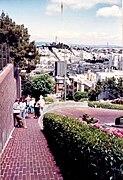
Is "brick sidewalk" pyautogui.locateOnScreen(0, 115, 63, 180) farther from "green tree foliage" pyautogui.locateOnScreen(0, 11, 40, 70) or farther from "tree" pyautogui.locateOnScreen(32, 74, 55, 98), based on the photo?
"tree" pyautogui.locateOnScreen(32, 74, 55, 98)

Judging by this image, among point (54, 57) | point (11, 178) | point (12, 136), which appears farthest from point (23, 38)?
point (54, 57)

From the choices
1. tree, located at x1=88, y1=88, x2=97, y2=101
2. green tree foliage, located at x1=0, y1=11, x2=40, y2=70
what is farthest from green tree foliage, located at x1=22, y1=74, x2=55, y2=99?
tree, located at x1=88, y1=88, x2=97, y2=101

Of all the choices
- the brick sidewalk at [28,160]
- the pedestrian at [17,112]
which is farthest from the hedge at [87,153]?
the pedestrian at [17,112]

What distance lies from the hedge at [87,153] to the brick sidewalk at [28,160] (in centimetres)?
23

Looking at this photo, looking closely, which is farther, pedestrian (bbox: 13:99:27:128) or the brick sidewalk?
pedestrian (bbox: 13:99:27:128)

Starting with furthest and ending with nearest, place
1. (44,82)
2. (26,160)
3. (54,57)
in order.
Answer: (54,57) < (44,82) < (26,160)

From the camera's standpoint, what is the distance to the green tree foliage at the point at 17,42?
22.9 meters

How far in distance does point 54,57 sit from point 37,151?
162 metres

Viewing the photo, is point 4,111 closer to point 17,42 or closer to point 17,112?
point 17,112

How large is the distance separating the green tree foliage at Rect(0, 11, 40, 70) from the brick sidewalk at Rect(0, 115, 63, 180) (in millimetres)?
15167

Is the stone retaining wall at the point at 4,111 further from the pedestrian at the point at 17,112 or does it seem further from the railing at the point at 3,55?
the pedestrian at the point at 17,112

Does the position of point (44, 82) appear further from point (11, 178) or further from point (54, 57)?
point (54, 57)

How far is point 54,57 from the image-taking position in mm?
167375

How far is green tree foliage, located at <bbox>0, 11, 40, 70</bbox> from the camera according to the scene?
22.9 metres
